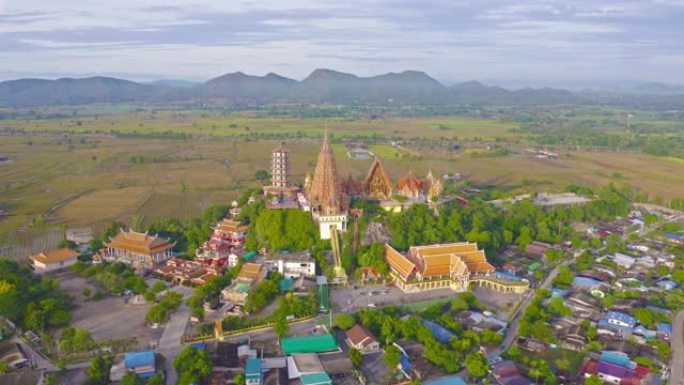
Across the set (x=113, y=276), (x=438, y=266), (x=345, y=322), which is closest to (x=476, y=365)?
(x=345, y=322)

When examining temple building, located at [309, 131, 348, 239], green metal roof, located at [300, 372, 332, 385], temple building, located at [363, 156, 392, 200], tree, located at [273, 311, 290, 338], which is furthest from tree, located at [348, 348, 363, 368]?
temple building, located at [363, 156, 392, 200]

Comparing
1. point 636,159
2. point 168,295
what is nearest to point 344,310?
point 168,295

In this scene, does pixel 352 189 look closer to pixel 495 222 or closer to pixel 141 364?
pixel 495 222

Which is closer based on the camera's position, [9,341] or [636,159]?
[9,341]

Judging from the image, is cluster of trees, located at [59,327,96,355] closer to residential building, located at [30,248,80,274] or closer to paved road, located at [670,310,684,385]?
residential building, located at [30,248,80,274]

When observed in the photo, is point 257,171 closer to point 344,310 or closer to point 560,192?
point 560,192

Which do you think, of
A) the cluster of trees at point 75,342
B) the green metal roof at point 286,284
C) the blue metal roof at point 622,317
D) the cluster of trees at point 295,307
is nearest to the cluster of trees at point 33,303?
the cluster of trees at point 75,342
